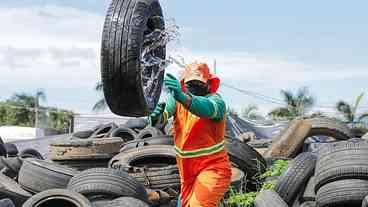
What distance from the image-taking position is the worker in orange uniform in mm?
4859

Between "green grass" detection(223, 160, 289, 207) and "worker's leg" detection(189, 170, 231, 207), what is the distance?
233 cm

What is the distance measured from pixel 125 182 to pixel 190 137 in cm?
148

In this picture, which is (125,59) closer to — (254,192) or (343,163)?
(343,163)

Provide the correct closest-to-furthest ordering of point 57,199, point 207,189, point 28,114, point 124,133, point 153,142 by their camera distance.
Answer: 1. point 207,189
2. point 57,199
3. point 153,142
4. point 124,133
5. point 28,114

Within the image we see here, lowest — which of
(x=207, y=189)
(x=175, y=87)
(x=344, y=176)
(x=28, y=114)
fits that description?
(x=28, y=114)

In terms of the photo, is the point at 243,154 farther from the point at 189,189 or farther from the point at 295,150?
the point at 189,189

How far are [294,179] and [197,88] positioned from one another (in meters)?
2.44

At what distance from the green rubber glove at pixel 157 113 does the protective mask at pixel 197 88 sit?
22cm

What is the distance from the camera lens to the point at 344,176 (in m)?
6.32

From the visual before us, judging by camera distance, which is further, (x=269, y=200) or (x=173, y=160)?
(x=173, y=160)

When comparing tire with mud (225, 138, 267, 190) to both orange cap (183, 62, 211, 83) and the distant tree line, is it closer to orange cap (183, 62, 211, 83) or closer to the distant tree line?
orange cap (183, 62, 211, 83)

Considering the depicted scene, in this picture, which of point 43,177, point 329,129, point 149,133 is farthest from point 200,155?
point 149,133

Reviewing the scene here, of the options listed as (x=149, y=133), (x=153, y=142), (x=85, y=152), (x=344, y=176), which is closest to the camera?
(x=344, y=176)

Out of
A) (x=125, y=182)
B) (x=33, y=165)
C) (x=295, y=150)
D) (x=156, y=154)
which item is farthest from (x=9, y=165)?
(x=295, y=150)
